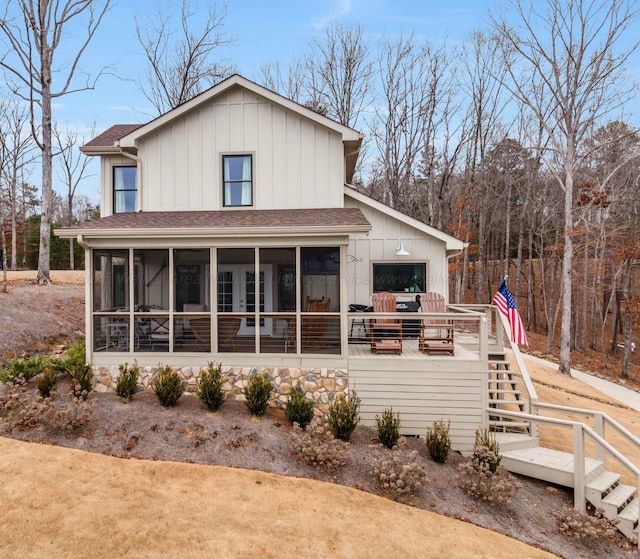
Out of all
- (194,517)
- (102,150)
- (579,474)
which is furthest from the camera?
(102,150)

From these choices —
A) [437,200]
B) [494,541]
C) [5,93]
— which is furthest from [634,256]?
[5,93]

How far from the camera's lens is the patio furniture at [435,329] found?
789 cm

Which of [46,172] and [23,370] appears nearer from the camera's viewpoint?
[23,370]

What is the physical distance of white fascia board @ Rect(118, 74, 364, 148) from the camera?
9.36 metres

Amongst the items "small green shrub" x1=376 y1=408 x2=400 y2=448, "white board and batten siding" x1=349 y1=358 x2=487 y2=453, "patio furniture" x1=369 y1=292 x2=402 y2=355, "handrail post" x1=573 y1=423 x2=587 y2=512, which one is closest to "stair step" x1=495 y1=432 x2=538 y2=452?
"white board and batten siding" x1=349 y1=358 x2=487 y2=453

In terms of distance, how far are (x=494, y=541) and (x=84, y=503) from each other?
527cm

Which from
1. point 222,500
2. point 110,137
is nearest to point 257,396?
point 222,500

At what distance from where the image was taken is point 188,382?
7.98 meters

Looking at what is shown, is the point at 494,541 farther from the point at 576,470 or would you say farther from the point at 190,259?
the point at 190,259

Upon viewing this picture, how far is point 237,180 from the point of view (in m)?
9.69

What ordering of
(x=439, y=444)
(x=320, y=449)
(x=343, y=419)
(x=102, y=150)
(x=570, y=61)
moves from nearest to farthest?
(x=320, y=449) → (x=439, y=444) → (x=343, y=419) → (x=102, y=150) → (x=570, y=61)

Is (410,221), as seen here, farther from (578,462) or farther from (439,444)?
(578,462)

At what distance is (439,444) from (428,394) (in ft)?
3.12

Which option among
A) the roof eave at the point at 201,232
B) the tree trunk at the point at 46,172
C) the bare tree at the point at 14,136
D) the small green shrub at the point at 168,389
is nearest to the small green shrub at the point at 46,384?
the small green shrub at the point at 168,389
